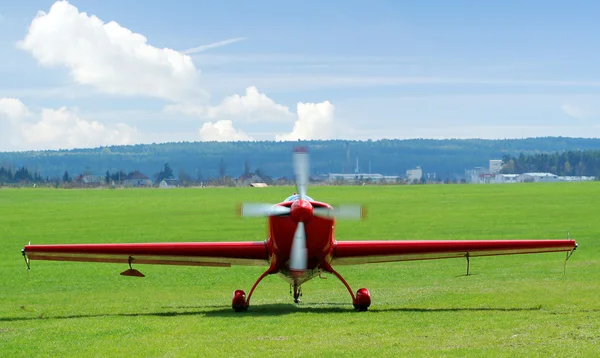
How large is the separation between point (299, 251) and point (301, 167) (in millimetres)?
1562

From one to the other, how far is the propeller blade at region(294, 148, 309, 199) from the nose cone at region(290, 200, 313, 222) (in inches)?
37.4

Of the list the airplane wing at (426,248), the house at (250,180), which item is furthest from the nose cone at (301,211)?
the house at (250,180)

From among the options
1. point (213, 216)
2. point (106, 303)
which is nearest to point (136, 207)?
point (213, 216)

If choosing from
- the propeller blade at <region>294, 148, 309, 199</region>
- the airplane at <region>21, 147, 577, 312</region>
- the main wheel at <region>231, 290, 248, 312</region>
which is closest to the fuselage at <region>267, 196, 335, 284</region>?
the airplane at <region>21, 147, 577, 312</region>

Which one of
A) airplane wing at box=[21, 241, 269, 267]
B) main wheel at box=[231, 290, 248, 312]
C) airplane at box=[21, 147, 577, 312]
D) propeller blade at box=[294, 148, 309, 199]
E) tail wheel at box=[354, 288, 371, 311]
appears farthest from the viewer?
airplane wing at box=[21, 241, 269, 267]

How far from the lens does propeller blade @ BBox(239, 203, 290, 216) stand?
55.7 ft

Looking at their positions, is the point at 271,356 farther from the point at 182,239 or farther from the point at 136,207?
the point at 136,207

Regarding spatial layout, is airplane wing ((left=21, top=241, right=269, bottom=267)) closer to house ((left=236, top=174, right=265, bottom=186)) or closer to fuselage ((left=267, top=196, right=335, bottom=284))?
fuselage ((left=267, top=196, right=335, bottom=284))

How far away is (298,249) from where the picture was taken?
17.3m

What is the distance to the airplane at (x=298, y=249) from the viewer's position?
17.0 m

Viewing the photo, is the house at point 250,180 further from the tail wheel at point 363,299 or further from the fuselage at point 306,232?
the fuselage at point 306,232

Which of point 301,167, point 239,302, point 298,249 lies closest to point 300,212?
point 298,249

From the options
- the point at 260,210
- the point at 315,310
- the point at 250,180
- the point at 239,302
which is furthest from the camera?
the point at 250,180

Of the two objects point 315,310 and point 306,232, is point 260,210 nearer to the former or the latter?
point 306,232
